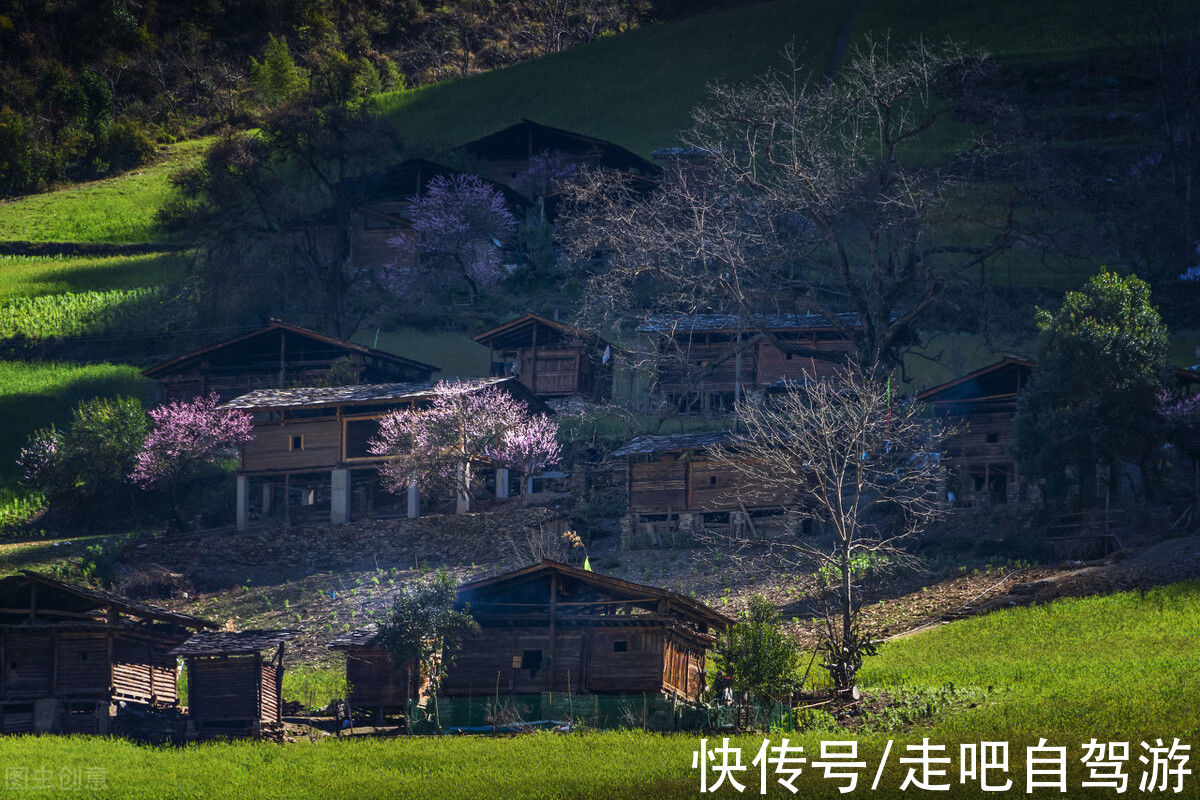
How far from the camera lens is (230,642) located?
1469 inches

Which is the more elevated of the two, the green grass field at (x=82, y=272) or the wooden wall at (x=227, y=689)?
the green grass field at (x=82, y=272)

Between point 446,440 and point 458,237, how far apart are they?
2389 cm

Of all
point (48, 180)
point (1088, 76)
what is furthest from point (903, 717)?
point (48, 180)

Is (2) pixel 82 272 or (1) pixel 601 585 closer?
(1) pixel 601 585

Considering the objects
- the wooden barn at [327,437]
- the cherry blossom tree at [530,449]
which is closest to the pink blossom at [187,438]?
the wooden barn at [327,437]

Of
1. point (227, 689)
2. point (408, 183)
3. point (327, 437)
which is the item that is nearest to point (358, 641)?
point (227, 689)

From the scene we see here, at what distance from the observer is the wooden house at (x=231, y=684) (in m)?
36.5

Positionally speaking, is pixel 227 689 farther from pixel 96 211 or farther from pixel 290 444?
pixel 96 211

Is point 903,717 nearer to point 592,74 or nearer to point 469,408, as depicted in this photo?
point 469,408

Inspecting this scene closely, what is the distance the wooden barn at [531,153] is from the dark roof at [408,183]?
230 centimetres

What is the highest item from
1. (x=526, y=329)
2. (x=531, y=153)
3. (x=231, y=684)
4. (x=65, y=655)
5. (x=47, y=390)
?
(x=531, y=153)

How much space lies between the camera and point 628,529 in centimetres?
5281

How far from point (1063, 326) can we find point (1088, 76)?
5556cm

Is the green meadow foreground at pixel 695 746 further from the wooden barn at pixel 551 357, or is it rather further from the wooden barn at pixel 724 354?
the wooden barn at pixel 551 357
